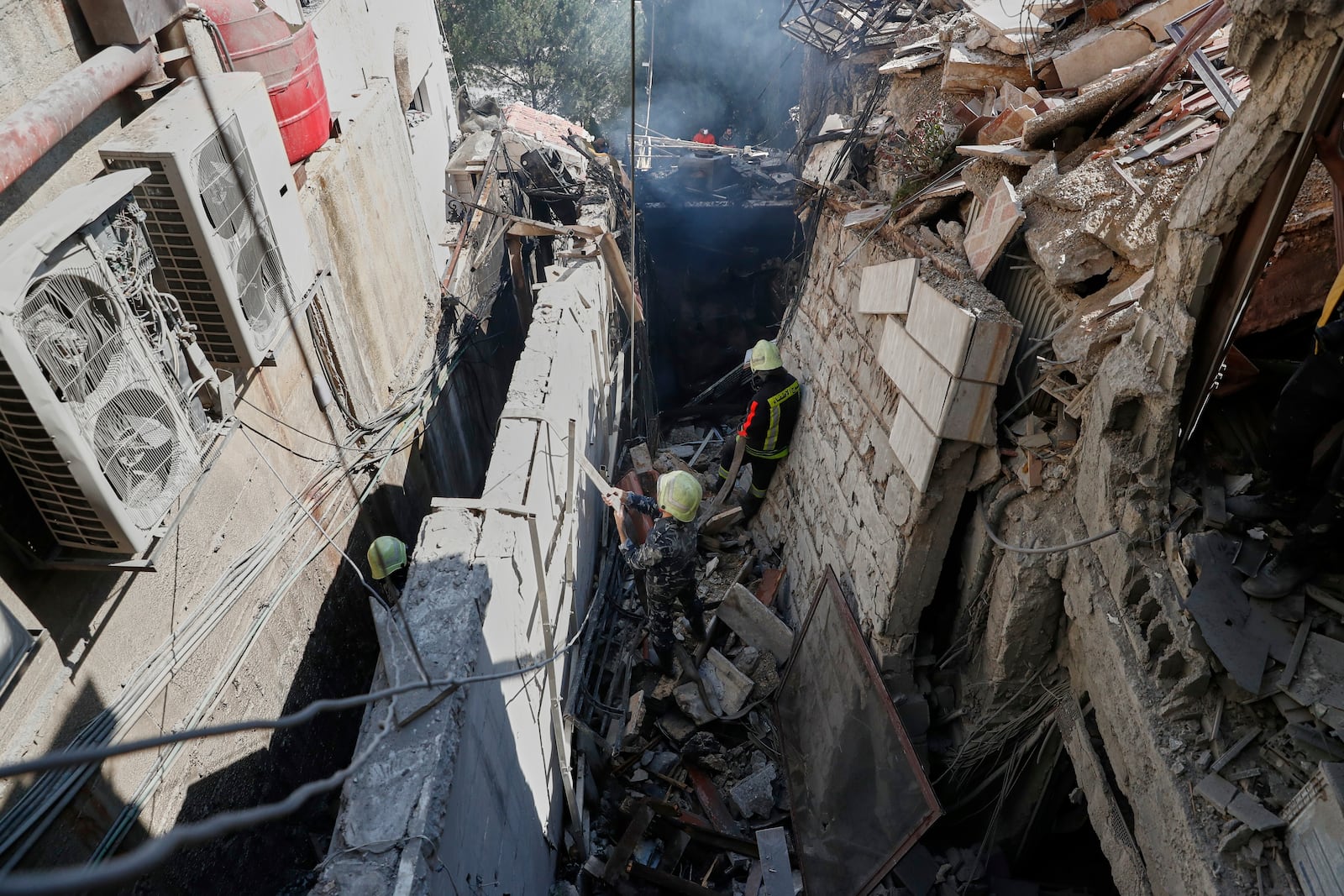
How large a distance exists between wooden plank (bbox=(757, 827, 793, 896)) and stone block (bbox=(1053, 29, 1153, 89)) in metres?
5.37

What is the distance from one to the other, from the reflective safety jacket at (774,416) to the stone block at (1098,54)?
318 cm

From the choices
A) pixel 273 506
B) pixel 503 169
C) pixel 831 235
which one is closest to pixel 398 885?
pixel 273 506

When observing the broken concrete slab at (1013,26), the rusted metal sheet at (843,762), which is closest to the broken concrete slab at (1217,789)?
the rusted metal sheet at (843,762)

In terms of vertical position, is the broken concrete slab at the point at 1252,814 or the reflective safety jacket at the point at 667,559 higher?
the broken concrete slab at the point at 1252,814

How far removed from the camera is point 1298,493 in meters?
3.01

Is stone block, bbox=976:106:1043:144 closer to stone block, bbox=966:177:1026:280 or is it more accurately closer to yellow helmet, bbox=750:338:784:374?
stone block, bbox=966:177:1026:280

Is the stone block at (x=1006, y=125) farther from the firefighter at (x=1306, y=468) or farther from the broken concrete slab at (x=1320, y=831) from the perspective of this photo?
the broken concrete slab at (x=1320, y=831)

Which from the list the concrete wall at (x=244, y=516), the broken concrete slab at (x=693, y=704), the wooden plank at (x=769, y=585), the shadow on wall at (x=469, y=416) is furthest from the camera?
the shadow on wall at (x=469, y=416)

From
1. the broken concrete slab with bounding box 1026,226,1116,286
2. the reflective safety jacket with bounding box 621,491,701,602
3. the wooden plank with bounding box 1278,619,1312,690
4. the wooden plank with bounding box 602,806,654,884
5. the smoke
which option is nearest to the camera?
the wooden plank with bounding box 1278,619,1312,690

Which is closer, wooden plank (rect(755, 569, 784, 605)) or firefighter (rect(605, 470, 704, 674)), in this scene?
firefighter (rect(605, 470, 704, 674))

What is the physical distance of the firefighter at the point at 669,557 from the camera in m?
6.45

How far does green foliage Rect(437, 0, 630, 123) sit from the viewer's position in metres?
22.5

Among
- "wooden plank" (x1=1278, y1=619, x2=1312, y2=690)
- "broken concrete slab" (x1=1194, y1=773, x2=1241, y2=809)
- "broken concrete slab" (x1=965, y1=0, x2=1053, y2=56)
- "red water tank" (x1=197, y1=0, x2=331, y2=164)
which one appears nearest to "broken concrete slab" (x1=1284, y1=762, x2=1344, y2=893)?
"broken concrete slab" (x1=1194, y1=773, x2=1241, y2=809)

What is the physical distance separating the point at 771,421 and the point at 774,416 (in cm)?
6
